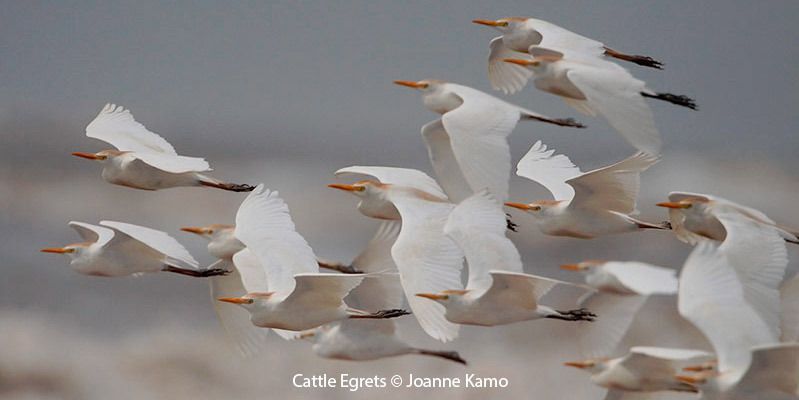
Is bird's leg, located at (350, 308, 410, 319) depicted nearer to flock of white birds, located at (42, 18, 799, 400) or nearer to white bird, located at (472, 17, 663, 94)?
flock of white birds, located at (42, 18, 799, 400)

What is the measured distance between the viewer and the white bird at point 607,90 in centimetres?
523

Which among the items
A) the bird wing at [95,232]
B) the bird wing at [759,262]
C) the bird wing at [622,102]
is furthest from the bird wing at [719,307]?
the bird wing at [95,232]

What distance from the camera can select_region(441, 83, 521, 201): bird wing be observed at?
570 centimetres

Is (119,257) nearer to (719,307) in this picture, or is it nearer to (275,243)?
(275,243)

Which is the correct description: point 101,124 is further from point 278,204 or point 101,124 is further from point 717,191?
point 717,191

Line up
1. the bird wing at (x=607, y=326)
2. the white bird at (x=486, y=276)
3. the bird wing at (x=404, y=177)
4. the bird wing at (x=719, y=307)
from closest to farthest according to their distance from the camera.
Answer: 1. the bird wing at (x=719, y=307)
2. the white bird at (x=486, y=276)
3. the bird wing at (x=607, y=326)
4. the bird wing at (x=404, y=177)

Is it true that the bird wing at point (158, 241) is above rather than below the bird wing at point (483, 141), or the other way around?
below

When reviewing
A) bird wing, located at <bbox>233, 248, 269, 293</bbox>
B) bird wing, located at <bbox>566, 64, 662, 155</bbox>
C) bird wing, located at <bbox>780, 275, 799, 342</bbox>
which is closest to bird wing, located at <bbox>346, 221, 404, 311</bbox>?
bird wing, located at <bbox>233, 248, 269, 293</bbox>

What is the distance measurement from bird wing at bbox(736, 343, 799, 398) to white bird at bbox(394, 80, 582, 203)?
3.99 ft

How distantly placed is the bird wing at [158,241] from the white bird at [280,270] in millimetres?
245

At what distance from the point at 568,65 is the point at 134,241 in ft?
6.69

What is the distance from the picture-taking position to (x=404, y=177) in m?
6.66

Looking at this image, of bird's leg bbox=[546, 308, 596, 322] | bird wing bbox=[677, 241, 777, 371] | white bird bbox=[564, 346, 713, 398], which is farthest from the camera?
bird's leg bbox=[546, 308, 596, 322]

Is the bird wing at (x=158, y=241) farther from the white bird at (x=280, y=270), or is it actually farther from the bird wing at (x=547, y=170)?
the bird wing at (x=547, y=170)
